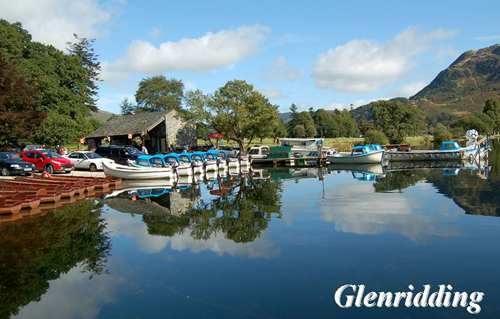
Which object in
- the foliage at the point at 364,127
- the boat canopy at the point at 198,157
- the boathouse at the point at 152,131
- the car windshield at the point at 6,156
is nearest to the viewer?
the car windshield at the point at 6,156

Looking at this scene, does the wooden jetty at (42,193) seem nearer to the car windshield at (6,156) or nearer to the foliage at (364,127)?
the car windshield at (6,156)

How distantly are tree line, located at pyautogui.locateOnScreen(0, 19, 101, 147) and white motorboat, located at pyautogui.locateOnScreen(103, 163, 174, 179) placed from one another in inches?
454

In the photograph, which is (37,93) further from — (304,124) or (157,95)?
(304,124)

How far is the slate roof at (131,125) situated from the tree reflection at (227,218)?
27.5 metres

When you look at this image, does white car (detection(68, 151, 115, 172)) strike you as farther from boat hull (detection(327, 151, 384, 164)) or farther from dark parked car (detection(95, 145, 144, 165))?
boat hull (detection(327, 151, 384, 164))

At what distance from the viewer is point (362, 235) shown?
Result: 11508mm

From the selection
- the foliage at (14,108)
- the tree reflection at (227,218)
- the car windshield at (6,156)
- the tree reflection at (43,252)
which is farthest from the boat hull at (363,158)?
the tree reflection at (43,252)

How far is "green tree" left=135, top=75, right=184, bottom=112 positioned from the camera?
86062 millimetres

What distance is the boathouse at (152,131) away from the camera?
151ft

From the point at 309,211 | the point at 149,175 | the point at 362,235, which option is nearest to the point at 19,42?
the point at 149,175

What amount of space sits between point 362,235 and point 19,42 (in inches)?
2252

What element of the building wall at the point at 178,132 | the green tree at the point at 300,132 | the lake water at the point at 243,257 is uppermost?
the green tree at the point at 300,132

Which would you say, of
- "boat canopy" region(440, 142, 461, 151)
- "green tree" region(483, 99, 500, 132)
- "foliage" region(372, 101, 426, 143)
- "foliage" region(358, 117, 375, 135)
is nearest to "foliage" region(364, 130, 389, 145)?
"boat canopy" region(440, 142, 461, 151)

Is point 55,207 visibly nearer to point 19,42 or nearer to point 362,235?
point 362,235
